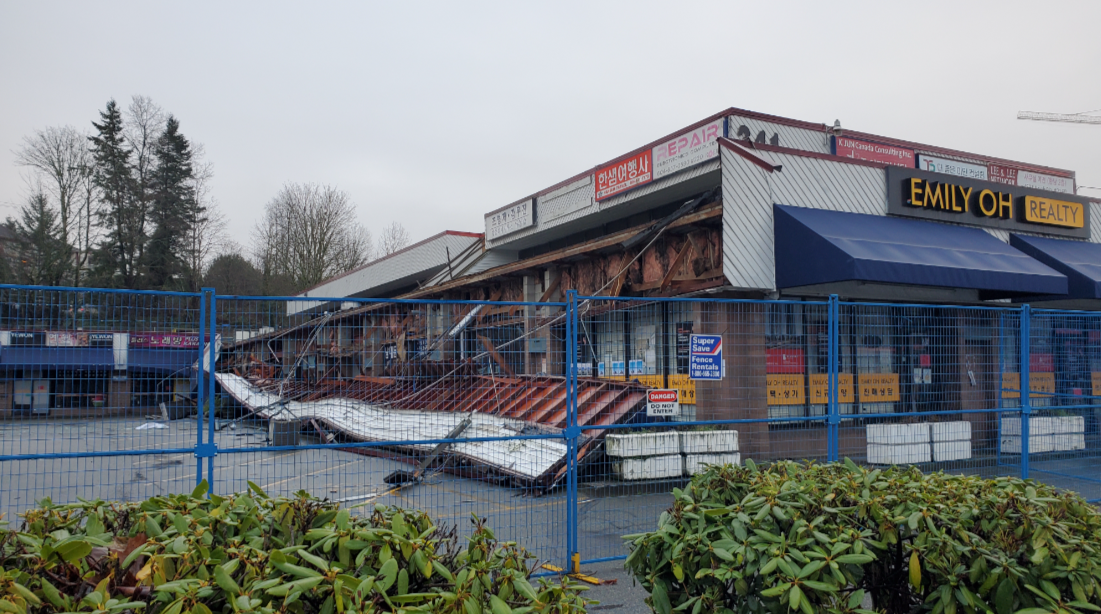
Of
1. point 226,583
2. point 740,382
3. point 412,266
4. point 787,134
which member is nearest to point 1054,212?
point 787,134

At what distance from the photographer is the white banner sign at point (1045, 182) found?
16812 mm

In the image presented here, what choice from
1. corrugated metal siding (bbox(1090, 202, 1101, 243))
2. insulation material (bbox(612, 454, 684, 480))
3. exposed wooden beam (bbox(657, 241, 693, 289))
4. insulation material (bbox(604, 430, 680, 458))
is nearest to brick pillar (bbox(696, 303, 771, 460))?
insulation material (bbox(604, 430, 680, 458))

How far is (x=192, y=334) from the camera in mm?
5684

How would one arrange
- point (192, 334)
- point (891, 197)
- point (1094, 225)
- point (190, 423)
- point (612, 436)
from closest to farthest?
1. point (192, 334)
2. point (190, 423)
3. point (612, 436)
4. point (891, 197)
5. point (1094, 225)

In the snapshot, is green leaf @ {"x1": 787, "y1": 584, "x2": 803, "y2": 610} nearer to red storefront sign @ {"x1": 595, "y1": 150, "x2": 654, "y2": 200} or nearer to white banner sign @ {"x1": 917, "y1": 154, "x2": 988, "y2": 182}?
red storefront sign @ {"x1": 595, "y1": 150, "x2": 654, "y2": 200}

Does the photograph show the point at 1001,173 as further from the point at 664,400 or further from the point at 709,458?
the point at 664,400

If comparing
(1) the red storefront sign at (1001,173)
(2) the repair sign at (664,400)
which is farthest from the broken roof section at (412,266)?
(2) the repair sign at (664,400)

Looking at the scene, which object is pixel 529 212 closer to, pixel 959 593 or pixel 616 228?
pixel 616 228

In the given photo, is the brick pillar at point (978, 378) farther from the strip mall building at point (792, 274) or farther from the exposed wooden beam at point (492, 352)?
the exposed wooden beam at point (492, 352)

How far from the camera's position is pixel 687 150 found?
1206cm

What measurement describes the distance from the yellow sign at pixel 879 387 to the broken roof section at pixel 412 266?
1311cm

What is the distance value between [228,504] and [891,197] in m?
12.6

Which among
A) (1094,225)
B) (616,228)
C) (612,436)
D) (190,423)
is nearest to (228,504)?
(190,423)

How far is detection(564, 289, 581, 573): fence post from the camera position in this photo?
19.9 feet
